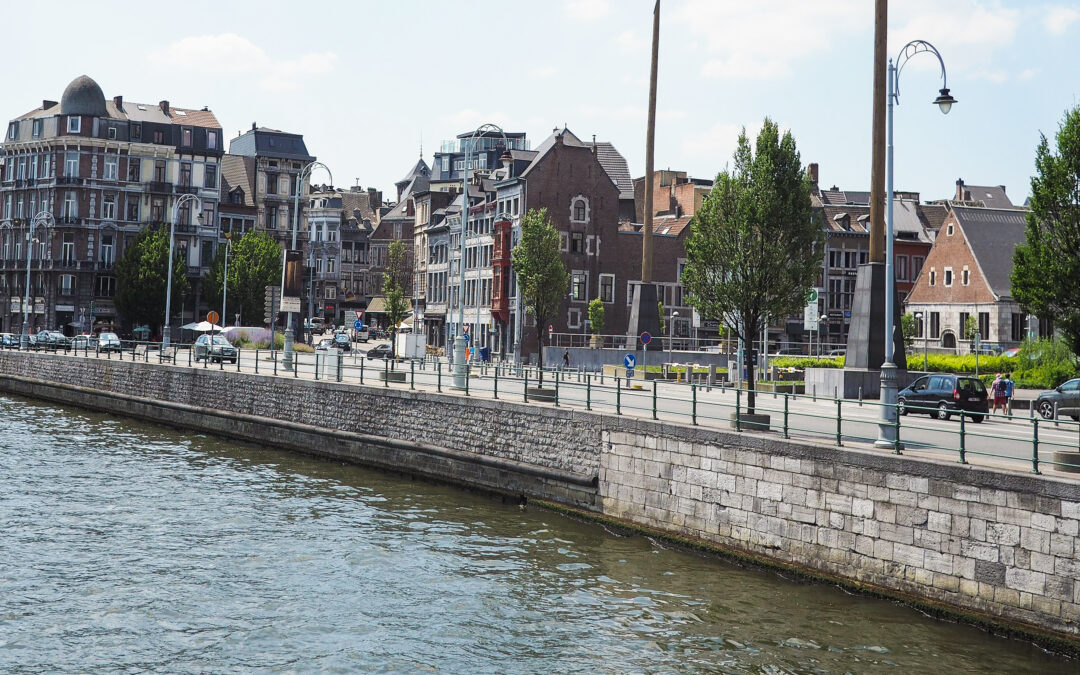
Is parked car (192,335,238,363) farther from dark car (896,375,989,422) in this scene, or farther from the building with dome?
the building with dome

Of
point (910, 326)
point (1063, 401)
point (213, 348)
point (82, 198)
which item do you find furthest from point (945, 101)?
point (82, 198)

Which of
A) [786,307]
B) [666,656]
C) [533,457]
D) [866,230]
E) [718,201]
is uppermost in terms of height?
[866,230]

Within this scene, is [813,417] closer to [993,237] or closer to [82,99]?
[993,237]

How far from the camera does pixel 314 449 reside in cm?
3634

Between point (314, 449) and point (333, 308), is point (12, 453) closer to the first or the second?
point (314, 449)

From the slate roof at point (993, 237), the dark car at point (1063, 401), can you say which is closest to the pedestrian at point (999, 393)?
the dark car at point (1063, 401)

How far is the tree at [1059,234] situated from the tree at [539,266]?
114ft

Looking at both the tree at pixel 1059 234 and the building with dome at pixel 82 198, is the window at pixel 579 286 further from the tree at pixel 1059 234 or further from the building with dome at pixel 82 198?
the tree at pixel 1059 234

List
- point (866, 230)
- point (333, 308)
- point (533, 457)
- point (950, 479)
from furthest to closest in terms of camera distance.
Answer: point (333, 308)
point (866, 230)
point (533, 457)
point (950, 479)

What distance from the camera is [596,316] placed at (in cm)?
7462

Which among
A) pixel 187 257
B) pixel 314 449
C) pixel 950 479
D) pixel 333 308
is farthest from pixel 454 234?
pixel 950 479

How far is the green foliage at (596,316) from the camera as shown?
74.4 metres

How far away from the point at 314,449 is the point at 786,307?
15.6 meters

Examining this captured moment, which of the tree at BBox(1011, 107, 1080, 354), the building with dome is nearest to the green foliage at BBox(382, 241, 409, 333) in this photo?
the building with dome
